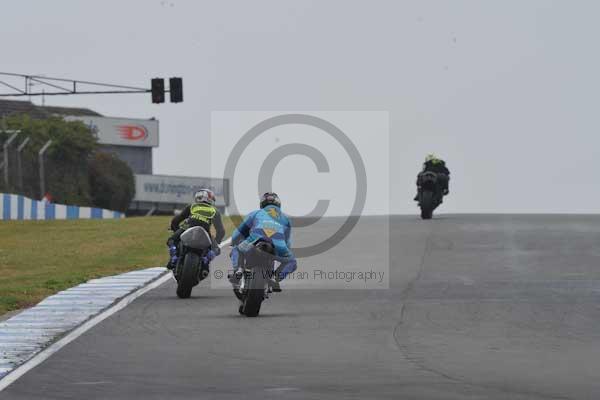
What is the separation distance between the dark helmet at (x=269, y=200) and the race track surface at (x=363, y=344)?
126 cm

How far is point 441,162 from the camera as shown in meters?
38.0

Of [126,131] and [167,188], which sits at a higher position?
[126,131]

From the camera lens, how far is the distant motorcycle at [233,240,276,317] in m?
16.6

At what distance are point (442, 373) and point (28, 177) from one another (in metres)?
87.5

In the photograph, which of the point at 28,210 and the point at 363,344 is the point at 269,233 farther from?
the point at 28,210

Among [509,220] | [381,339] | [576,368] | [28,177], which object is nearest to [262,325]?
[381,339]

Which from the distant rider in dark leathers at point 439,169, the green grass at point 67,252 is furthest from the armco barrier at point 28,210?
the distant rider in dark leathers at point 439,169

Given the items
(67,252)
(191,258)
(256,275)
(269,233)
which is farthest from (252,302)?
(67,252)

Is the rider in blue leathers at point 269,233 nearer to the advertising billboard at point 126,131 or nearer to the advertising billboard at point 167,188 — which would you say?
the advertising billboard at point 167,188

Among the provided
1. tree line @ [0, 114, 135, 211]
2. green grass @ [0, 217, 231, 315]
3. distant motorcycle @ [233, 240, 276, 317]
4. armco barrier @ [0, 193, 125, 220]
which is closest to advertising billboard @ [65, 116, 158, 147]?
tree line @ [0, 114, 135, 211]

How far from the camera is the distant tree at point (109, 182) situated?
376 ft

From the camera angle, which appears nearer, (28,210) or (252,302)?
(252,302)

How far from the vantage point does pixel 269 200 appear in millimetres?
17625

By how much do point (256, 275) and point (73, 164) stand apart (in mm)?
95984
